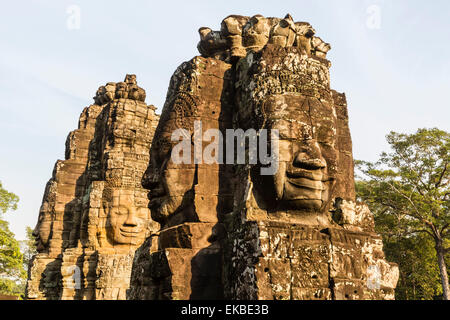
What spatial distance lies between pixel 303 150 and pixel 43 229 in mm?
12933

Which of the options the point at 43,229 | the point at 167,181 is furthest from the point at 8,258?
the point at 167,181

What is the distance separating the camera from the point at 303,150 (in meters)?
4.33

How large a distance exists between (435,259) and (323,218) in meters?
16.6

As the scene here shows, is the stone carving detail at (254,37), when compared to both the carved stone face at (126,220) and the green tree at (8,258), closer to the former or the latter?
the carved stone face at (126,220)

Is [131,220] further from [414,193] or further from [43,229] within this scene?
[414,193]

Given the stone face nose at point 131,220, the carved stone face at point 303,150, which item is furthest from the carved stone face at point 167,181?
the stone face nose at point 131,220

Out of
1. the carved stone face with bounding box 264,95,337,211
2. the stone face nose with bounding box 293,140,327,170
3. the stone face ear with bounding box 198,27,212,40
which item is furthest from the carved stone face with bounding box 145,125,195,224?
the stone face ear with bounding box 198,27,212,40

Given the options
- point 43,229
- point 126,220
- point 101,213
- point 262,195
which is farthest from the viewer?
point 43,229

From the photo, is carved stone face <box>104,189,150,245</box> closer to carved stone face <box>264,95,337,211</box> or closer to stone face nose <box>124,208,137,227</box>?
stone face nose <box>124,208,137,227</box>

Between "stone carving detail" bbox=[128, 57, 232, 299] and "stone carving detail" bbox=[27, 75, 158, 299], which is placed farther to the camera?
"stone carving detail" bbox=[27, 75, 158, 299]

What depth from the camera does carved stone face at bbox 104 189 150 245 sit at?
11.9 meters

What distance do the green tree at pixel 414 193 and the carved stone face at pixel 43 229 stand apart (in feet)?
42.7
